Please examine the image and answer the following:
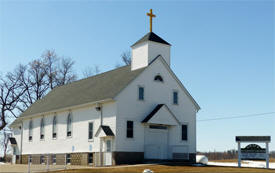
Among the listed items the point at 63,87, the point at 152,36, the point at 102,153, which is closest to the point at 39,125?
the point at 63,87

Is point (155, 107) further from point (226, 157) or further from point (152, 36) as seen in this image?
point (226, 157)

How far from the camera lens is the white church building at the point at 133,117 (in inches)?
1265

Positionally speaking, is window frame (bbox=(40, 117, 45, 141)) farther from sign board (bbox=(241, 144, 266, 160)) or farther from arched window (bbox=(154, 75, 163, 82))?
sign board (bbox=(241, 144, 266, 160))

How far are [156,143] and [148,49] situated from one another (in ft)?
25.0

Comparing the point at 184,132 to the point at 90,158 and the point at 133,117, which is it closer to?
the point at 133,117

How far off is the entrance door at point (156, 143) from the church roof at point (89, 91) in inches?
170

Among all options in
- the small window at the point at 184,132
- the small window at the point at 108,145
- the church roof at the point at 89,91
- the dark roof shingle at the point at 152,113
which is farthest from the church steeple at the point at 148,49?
the small window at the point at 108,145

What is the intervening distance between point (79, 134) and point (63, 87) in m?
13.9

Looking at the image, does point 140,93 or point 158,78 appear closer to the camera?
point 140,93

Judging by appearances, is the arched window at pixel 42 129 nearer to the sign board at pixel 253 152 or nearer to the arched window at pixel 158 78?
the arched window at pixel 158 78

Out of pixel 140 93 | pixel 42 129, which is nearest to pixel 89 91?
pixel 140 93

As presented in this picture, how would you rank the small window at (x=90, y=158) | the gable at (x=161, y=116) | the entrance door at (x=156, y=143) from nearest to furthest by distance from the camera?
the gable at (x=161, y=116) → the entrance door at (x=156, y=143) → the small window at (x=90, y=158)

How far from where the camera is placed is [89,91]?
38.2m

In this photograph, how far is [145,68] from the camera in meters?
33.8
